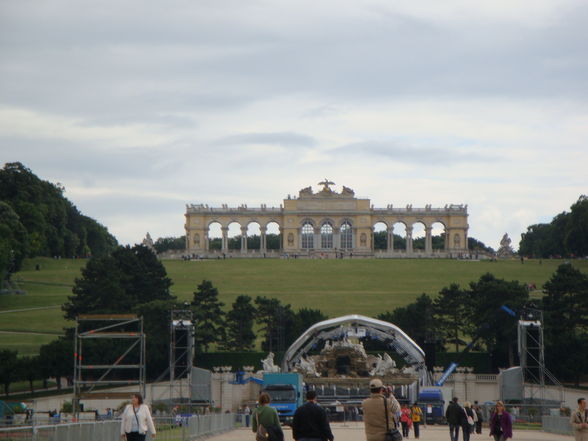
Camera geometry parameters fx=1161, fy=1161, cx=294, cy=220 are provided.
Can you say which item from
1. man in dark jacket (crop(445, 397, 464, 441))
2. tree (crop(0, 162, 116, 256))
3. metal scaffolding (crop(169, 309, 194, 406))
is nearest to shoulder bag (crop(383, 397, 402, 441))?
man in dark jacket (crop(445, 397, 464, 441))

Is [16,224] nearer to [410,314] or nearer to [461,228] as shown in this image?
[410,314]

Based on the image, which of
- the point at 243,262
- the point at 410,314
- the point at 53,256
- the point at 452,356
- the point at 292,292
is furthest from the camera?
the point at 53,256

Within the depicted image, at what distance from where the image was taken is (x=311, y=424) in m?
14.1

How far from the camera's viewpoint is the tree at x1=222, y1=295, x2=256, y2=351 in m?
59.6

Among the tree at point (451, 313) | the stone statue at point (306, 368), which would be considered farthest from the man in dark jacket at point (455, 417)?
the tree at point (451, 313)

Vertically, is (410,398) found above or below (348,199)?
below

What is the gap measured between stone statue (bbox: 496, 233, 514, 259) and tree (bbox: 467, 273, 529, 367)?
173 ft

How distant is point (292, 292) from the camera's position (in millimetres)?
76625

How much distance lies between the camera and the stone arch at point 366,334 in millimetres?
45781

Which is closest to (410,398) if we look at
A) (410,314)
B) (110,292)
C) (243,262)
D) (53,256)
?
(410,314)

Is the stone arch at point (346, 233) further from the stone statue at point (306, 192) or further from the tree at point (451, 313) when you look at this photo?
the tree at point (451, 313)

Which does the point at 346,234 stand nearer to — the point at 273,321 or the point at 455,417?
the point at 273,321

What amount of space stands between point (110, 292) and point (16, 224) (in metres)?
21.3

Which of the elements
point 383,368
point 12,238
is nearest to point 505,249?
point 12,238
